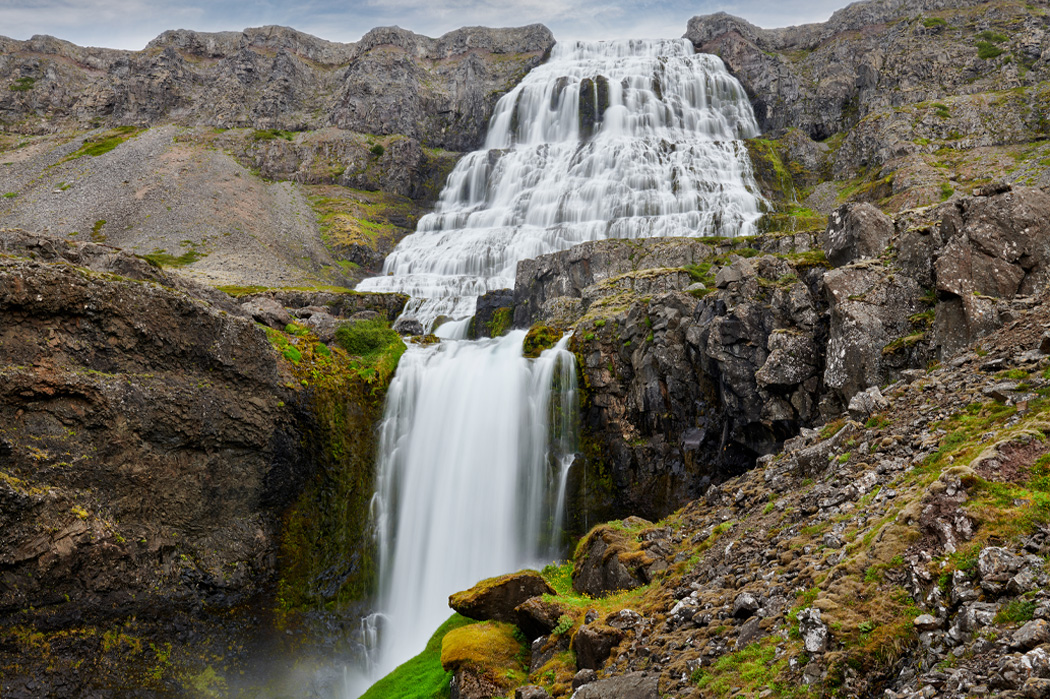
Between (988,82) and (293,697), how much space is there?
264 ft

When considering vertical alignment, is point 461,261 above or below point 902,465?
above

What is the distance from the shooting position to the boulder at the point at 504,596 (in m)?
12.0

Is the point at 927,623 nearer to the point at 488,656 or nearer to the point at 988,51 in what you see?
the point at 488,656

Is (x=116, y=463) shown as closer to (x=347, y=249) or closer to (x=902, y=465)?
(x=902, y=465)

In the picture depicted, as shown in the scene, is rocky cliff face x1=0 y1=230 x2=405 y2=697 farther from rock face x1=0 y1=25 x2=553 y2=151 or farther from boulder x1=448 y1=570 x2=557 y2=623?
rock face x1=0 y1=25 x2=553 y2=151

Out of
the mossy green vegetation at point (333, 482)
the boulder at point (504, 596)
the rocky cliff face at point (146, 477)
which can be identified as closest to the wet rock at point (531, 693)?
the boulder at point (504, 596)

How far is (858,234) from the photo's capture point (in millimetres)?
17516

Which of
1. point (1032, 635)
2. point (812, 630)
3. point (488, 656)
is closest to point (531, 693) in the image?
point (488, 656)

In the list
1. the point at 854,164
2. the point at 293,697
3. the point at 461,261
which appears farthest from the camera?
the point at 854,164

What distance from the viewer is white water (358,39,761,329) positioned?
160 feet

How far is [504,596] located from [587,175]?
172 ft

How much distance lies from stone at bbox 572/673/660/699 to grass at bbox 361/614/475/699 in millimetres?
4532

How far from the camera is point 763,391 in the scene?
1814 centimetres

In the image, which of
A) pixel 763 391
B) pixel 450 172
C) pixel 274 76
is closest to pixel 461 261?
pixel 450 172
